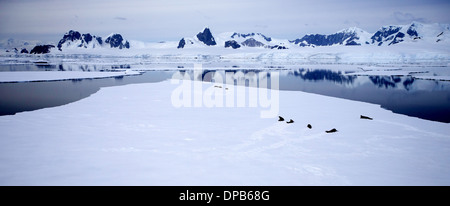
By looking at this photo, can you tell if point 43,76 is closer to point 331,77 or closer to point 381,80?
point 331,77

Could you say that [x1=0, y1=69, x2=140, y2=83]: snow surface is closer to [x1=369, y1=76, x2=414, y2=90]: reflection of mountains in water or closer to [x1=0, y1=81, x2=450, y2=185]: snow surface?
[x1=0, y1=81, x2=450, y2=185]: snow surface

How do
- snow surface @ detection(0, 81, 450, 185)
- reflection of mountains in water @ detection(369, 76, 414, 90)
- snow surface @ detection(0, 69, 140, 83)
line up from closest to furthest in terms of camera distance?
1. snow surface @ detection(0, 81, 450, 185)
2. reflection of mountains in water @ detection(369, 76, 414, 90)
3. snow surface @ detection(0, 69, 140, 83)

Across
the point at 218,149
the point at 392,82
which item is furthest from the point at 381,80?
the point at 218,149

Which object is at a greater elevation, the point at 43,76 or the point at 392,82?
the point at 43,76

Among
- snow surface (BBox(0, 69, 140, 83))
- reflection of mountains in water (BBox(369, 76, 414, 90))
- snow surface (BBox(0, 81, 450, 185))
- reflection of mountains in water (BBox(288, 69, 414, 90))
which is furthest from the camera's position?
snow surface (BBox(0, 69, 140, 83))

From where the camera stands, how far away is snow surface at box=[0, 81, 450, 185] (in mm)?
4941

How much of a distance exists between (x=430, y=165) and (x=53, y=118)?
991 cm

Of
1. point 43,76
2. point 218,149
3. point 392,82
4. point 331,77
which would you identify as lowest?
point 218,149

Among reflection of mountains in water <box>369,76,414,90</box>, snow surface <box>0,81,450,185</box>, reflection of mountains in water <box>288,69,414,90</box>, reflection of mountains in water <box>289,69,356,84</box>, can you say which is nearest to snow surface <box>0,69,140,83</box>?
snow surface <box>0,81,450,185</box>

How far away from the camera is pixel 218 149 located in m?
6.37

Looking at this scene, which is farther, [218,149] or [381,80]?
[381,80]

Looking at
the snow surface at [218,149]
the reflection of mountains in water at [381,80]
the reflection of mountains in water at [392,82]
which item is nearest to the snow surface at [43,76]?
the snow surface at [218,149]
